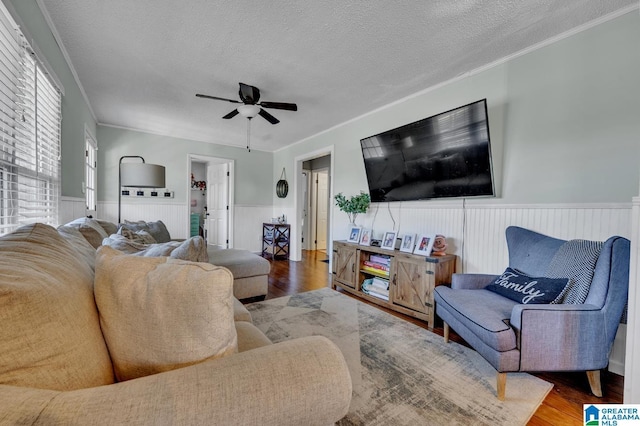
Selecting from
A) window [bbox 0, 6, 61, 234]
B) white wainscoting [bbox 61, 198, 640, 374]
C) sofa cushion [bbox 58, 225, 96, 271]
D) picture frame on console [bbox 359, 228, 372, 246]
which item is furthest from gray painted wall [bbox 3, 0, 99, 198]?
picture frame on console [bbox 359, 228, 372, 246]

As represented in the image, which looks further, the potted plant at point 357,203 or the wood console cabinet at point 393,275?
the potted plant at point 357,203

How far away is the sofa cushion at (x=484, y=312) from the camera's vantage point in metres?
1.47

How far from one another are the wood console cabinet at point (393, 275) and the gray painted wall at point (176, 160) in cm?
297

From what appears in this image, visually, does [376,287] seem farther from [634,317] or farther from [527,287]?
[634,317]

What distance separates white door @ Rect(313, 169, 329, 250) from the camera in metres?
6.62

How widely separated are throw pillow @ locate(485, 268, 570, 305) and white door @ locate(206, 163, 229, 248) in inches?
192

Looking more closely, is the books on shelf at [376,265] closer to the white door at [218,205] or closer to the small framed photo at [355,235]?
the small framed photo at [355,235]

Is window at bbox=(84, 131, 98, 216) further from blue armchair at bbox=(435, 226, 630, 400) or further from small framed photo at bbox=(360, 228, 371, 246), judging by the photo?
blue armchair at bbox=(435, 226, 630, 400)

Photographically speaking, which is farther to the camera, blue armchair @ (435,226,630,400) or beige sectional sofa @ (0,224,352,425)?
blue armchair @ (435,226,630,400)

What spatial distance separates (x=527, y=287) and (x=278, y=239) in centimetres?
433

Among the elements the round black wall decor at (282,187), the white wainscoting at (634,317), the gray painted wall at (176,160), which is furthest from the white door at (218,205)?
the white wainscoting at (634,317)

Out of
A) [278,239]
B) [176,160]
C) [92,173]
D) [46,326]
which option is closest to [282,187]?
[278,239]

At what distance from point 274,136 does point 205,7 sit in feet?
10.0

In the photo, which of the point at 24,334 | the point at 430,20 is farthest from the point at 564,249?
the point at 24,334
